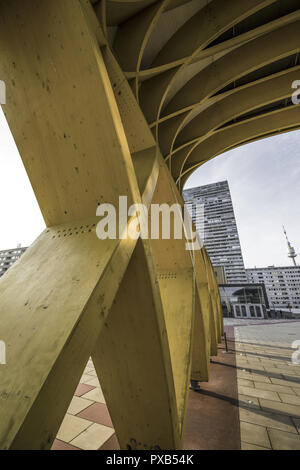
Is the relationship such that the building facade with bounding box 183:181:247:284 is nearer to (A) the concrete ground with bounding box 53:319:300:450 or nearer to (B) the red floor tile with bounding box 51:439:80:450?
(A) the concrete ground with bounding box 53:319:300:450

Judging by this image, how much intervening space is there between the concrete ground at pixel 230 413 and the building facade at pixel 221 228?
401 feet

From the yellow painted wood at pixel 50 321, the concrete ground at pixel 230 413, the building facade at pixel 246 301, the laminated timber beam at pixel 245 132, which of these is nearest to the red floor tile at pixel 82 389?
the concrete ground at pixel 230 413

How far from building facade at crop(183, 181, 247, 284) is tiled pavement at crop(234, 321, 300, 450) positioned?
120437 millimetres

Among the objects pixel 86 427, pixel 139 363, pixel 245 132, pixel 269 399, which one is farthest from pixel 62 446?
pixel 245 132

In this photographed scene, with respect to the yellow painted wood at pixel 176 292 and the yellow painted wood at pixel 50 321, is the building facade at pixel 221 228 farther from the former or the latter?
the yellow painted wood at pixel 50 321

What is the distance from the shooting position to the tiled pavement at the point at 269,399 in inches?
170

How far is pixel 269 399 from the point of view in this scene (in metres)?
5.91

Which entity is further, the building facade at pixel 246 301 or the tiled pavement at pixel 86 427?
the building facade at pixel 246 301

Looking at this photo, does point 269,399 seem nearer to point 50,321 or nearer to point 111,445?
point 111,445

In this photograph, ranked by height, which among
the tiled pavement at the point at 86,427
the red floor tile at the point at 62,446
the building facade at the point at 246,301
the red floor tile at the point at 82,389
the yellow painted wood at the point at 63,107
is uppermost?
the building facade at the point at 246,301

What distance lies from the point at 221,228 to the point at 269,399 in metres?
130
